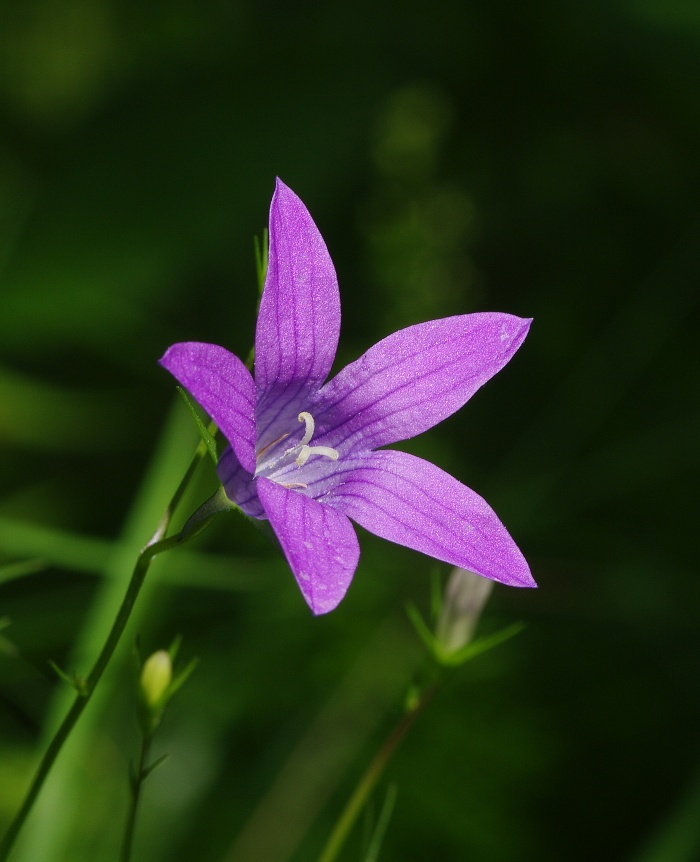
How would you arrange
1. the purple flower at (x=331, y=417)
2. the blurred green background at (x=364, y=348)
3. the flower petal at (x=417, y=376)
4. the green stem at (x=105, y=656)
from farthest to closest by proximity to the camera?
the blurred green background at (x=364, y=348) → the flower petal at (x=417, y=376) → the purple flower at (x=331, y=417) → the green stem at (x=105, y=656)

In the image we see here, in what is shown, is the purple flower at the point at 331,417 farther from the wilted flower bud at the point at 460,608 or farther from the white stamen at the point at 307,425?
the wilted flower bud at the point at 460,608

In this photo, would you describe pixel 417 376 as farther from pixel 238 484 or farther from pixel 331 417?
pixel 238 484

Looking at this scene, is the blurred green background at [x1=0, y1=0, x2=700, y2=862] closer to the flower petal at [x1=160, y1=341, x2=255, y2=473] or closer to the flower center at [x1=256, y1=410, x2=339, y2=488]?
the flower center at [x1=256, y1=410, x2=339, y2=488]

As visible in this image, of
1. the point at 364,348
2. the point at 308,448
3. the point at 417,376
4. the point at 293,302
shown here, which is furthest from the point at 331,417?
the point at 364,348

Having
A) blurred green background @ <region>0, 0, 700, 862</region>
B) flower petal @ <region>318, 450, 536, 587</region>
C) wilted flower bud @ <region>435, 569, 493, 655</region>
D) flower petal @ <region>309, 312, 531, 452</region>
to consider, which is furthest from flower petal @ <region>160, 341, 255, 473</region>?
blurred green background @ <region>0, 0, 700, 862</region>

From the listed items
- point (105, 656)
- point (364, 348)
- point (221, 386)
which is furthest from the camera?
point (364, 348)

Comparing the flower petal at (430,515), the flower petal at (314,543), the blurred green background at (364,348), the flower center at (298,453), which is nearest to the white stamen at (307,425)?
the flower center at (298,453)
